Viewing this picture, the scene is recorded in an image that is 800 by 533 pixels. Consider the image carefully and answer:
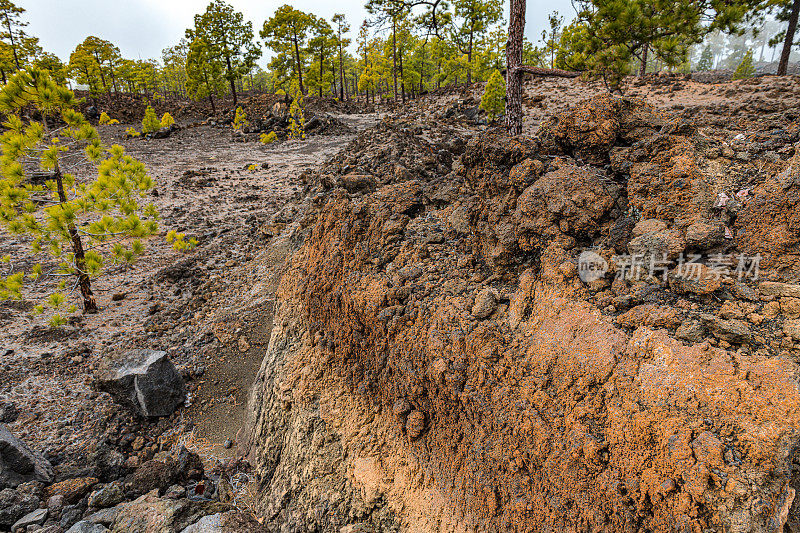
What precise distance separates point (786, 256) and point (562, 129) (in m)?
2.23

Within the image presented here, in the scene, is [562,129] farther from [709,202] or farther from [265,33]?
[265,33]

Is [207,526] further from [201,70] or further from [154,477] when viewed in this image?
[201,70]

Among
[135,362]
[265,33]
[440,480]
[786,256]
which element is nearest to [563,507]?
[440,480]

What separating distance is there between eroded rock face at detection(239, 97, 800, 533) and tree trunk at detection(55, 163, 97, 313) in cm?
603

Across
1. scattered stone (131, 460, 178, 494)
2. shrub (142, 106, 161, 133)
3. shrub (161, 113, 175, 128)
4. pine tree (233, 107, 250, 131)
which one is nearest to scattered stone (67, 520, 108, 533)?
scattered stone (131, 460, 178, 494)

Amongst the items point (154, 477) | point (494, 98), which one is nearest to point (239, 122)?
point (494, 98)

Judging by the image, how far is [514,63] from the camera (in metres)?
6.83

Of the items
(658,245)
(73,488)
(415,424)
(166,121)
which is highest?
(166,121)

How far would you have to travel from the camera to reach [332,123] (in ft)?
79.6

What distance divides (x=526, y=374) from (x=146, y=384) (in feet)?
20.1

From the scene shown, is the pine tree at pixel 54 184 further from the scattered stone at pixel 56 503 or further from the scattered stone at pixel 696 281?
the scattered stone at pixel 696 281

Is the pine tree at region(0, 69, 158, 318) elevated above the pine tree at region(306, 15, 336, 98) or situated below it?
below

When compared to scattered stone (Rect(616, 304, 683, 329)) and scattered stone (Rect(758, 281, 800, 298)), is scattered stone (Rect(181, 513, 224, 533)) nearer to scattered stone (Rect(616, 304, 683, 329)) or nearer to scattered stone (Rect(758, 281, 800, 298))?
scattered stone (Rect(616, 304, 683, 329))

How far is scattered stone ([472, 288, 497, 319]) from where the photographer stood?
321 centimetres
